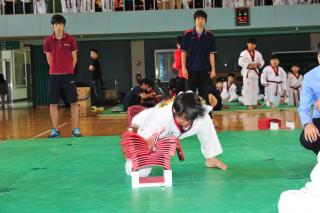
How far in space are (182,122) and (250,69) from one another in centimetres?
806

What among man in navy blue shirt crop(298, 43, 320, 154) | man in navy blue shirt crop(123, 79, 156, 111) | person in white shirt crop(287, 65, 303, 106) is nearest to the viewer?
man in navy blue shirt crop(298, 43, 320, 154)

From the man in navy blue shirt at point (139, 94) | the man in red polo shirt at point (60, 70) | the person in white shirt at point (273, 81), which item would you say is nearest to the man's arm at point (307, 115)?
the man in red polo shirt at point (60, 70)

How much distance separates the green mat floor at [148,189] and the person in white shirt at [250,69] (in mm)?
5567

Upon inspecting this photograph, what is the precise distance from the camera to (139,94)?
28.8 ft

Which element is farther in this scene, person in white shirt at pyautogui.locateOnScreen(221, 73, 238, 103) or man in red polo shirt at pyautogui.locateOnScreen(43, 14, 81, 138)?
person in white shirt at pyautogui.locateOnScreen(221, 73, 238, 103)

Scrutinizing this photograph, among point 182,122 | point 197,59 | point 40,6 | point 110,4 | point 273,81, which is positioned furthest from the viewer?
point 110,4

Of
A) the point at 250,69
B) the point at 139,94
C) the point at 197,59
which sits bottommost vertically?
the point at 139,94

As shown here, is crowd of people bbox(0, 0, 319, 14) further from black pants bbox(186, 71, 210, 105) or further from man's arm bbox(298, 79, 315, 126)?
man's arm bbox(298, 79, 315, 126)

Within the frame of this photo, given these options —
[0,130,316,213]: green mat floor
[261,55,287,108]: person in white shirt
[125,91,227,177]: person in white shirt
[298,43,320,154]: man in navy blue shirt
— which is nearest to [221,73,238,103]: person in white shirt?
[261,55,287,108]: person in white shirt

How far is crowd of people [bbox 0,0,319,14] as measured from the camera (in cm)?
1723

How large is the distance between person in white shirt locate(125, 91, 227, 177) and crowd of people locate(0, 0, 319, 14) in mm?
13723

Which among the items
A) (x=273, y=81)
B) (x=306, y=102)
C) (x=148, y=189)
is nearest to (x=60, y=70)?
(x=148, y=189)

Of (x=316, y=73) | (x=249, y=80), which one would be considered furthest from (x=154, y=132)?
(x=249, y=80)

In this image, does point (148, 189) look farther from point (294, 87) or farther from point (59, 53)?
point (294, 87)
